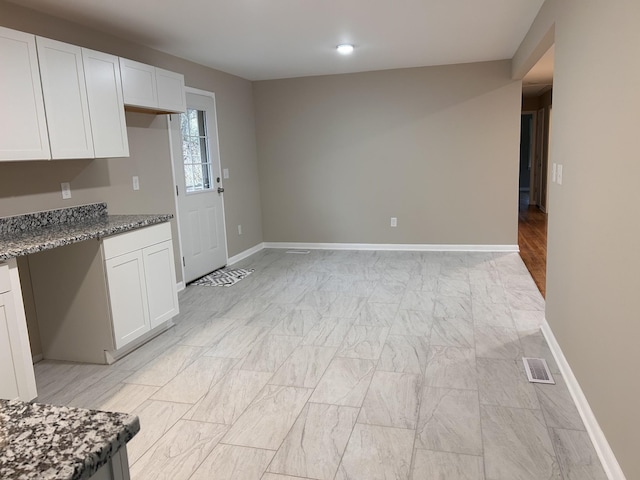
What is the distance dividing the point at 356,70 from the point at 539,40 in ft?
9.21

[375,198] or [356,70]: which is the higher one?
[356,70]

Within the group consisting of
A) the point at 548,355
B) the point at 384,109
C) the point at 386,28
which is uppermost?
the point at 386,28

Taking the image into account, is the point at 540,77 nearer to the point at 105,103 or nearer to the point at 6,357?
the point at 105,103

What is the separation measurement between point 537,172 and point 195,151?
8.54 meters

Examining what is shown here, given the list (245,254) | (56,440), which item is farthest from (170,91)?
(56,440)

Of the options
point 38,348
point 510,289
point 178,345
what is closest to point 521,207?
point 510,289

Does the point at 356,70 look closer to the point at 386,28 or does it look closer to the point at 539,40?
the point at 386,28

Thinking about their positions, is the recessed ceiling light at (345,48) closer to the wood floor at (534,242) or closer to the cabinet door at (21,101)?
the cabinet door at (21,101)

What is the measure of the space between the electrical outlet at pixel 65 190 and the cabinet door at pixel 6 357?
1.30 meters

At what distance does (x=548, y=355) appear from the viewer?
3.15 meters

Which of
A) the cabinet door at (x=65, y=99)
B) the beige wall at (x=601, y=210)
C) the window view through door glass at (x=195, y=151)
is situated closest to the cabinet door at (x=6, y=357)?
the cabinet door at (x=65, y=99)

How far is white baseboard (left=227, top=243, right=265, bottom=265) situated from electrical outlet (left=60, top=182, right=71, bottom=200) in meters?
2.71

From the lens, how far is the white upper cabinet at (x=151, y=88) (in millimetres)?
3717

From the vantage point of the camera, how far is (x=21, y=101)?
112 inches
